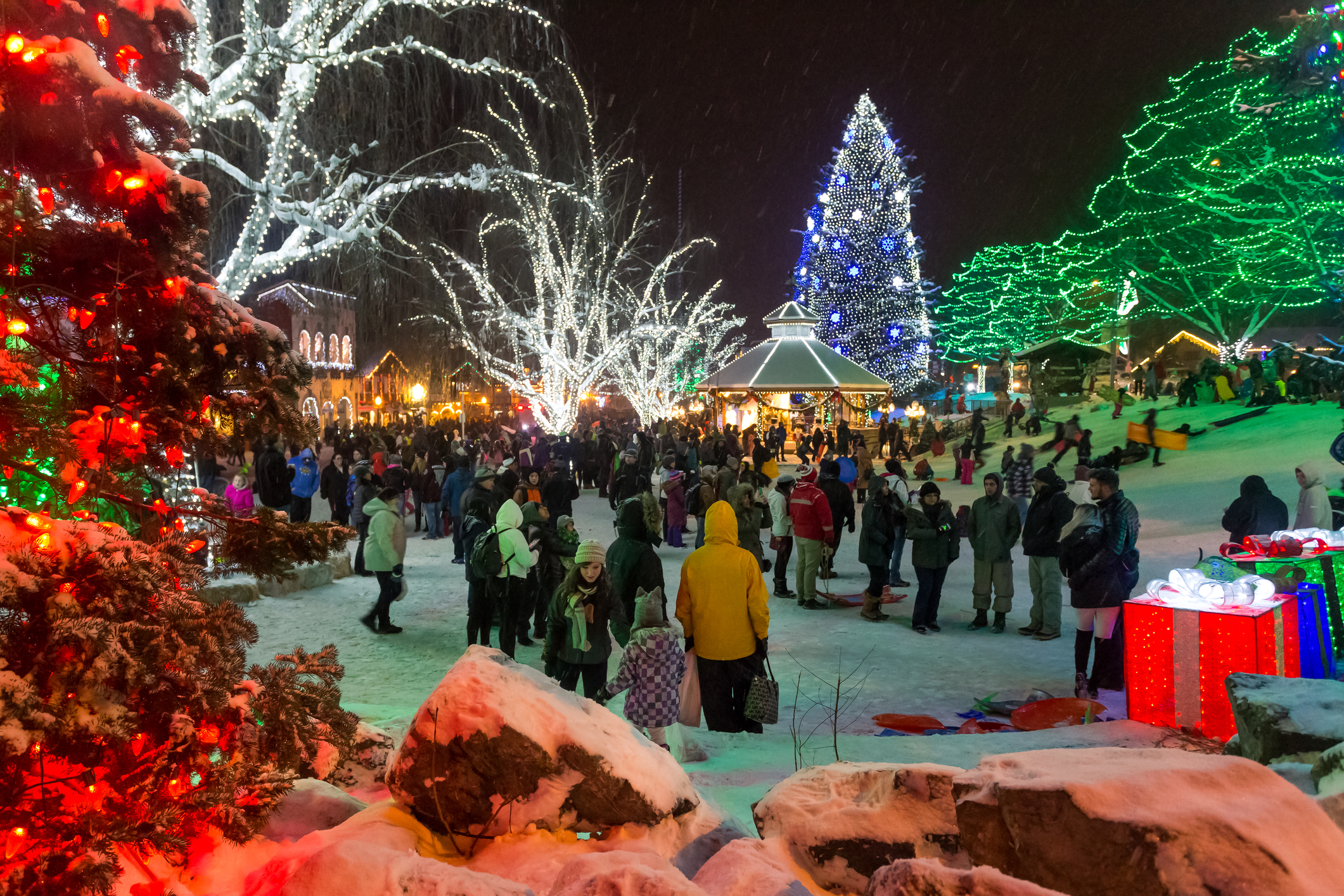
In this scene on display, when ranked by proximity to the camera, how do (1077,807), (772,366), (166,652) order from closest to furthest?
1. (1077,807)
2. (166,652)
3. (772,366)

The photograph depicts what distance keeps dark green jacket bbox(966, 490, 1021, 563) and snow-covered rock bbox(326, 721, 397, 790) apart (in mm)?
6114

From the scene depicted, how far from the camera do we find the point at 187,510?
3.03 metres

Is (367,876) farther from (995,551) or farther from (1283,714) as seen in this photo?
(995,551)

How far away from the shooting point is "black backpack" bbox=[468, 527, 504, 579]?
6.94m

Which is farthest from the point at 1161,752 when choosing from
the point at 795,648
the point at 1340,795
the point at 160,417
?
the point at 795,648

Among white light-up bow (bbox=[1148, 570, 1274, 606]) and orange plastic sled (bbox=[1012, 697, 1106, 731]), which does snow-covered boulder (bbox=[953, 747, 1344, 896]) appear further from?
orange plastic sled (bbox=[1012, 697, 1106, 731])

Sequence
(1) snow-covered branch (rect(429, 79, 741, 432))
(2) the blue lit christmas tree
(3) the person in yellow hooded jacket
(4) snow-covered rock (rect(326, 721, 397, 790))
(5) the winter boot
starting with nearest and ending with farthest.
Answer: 1. (4) snow-covered rock (rect(326, 721, 397, 790))
2. (3) the person in yellow hooded jacket
3. (5) the winter boot
4. (1) snow-covered branch (rect(429, 79, 741, 432))
5. (2) the blue lit christmas tree

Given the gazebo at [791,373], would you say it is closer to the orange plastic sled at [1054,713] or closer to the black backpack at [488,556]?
the black backpack at [488,556]

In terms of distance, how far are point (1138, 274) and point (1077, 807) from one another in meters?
34.0

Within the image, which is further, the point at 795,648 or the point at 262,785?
the point at 795,648

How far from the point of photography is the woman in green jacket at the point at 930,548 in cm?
820

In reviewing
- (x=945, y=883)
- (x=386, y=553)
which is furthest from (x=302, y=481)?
(x=945, y=883)

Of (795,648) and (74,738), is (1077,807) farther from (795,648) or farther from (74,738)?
(795,648)

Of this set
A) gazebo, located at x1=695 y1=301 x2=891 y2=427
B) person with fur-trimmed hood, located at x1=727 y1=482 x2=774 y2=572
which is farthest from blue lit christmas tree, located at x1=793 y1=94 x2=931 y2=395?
person with fur-trimmed hood, located at x1=727 y1=482 x2=774 y2=572
